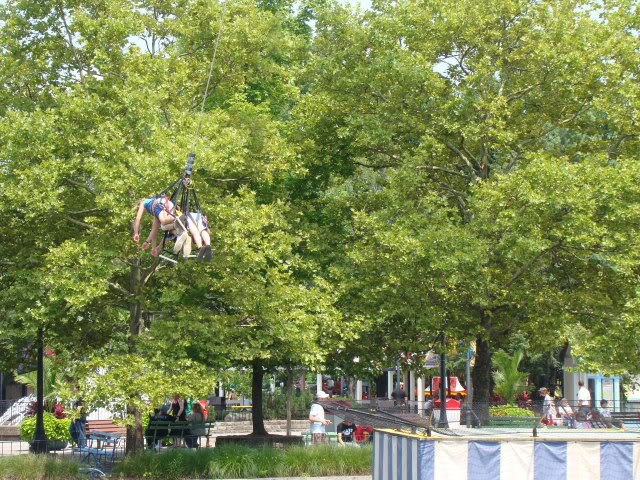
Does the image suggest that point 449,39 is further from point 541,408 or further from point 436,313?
point 541,408

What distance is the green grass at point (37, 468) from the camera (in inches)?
784

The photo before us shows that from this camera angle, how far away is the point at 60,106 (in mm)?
22219

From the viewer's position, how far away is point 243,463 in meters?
21.5

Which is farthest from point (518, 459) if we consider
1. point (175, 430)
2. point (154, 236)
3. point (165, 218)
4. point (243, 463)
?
point (175, 430)

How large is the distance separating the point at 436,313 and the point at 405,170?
3.83 meters

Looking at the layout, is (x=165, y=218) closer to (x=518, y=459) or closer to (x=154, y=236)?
(x=154, y=236)

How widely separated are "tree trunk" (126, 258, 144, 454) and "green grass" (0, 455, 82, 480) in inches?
68.6

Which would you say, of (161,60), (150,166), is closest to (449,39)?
(161,60)

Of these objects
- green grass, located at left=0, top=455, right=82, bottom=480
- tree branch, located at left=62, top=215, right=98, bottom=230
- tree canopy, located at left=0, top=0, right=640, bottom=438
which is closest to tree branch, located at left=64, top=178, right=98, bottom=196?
tree canopy, located at left=0, top=0, right=640, bottom=438

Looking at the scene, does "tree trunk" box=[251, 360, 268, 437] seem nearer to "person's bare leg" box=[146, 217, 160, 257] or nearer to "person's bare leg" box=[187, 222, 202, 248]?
"person's bare leg" box=[146, 217, 160, 257]

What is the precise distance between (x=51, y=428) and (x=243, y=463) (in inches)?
362

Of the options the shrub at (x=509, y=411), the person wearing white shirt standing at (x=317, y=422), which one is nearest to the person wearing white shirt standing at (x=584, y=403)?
the shrub at (x=509, y=411)

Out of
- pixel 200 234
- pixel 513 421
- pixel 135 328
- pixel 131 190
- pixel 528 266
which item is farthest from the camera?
pixel 528 266

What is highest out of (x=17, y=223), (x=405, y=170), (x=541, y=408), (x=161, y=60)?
(x=161, y=60)
